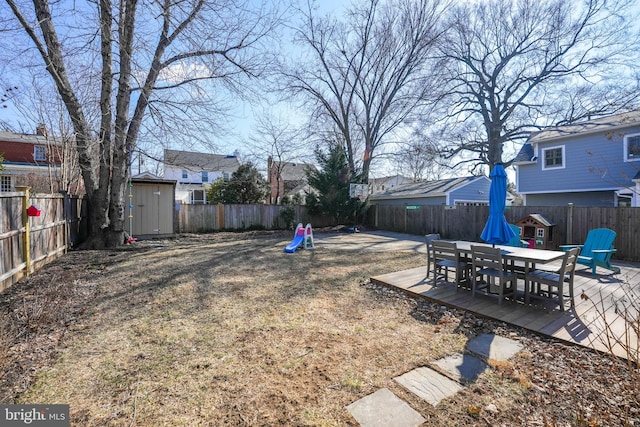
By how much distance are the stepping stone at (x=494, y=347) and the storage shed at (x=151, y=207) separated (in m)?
12.1

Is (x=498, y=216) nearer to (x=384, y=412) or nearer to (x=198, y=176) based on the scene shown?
(x=384, y=412)

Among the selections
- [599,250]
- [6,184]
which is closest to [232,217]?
[599,250]

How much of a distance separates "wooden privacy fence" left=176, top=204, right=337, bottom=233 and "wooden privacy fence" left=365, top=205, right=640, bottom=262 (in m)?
4.69

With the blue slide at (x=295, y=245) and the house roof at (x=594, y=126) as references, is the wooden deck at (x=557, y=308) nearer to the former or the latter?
the blue slide at (x=295, y=245)

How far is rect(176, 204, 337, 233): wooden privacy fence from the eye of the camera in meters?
14.0

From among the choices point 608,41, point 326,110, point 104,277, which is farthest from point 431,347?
point 608,41

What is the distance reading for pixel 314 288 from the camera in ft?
16.4

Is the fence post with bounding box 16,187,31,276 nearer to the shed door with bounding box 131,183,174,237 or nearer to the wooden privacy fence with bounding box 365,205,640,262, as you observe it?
the shed door with bounding box 131,183,174,237

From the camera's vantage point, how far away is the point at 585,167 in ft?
42.5

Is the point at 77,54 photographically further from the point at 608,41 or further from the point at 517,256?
the point at 608,41

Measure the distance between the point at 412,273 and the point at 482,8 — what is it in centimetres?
1969

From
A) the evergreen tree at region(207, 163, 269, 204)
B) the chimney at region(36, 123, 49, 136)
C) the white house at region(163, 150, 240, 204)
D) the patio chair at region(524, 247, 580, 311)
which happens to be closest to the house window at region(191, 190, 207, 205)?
the white house at region(163, 150, 240, 204)

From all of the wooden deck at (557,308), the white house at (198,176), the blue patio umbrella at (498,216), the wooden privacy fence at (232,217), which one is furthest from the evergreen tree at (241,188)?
the blue patio umbrella at (498,216)

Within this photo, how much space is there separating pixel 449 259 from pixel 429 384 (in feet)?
9.26
